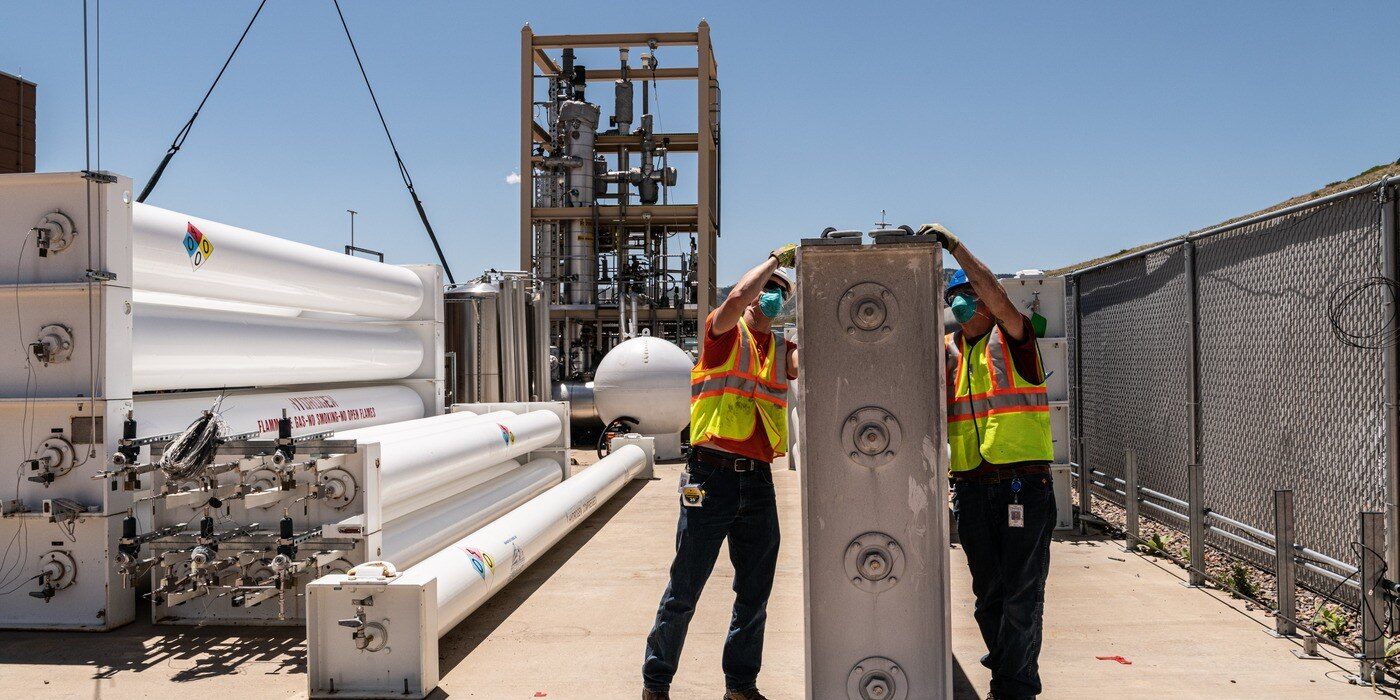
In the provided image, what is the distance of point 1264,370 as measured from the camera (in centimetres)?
633

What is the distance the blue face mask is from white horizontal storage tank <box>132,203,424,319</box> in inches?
157

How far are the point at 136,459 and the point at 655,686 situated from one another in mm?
3369

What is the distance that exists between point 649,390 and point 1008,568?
453 inches

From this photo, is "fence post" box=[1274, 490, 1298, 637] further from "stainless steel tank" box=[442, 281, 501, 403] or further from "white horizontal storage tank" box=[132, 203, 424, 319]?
"stainless steel tank" box=[442, 281, 501, 403]

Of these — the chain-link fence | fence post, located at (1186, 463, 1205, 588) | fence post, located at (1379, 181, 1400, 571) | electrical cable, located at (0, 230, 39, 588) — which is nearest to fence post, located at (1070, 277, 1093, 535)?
the chain-link fence

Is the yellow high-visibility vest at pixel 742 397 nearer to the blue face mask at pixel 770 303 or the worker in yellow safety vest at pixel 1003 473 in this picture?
the blue face mask at pixel 770 303

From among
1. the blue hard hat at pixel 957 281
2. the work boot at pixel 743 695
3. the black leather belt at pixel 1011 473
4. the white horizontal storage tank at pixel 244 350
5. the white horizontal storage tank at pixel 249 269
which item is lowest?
the work boot at pixel 743 695

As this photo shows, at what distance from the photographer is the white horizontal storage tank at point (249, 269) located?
239 inches

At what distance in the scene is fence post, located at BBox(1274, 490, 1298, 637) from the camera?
16.4 ft

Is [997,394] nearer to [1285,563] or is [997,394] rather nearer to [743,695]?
[743,695]

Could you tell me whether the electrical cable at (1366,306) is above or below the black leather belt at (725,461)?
above

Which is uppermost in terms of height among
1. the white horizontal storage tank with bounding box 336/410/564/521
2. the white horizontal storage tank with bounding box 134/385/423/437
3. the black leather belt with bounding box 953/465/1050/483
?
the white horizontal storage tank with bounding box 134/385/423/437

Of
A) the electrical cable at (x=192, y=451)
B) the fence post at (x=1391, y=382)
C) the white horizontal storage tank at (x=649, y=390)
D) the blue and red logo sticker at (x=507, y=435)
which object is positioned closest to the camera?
the fence post at (x=1391, y=382)

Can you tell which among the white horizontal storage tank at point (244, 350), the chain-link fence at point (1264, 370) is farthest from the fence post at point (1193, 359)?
the white horizontal storage tank at point (244, 350)
